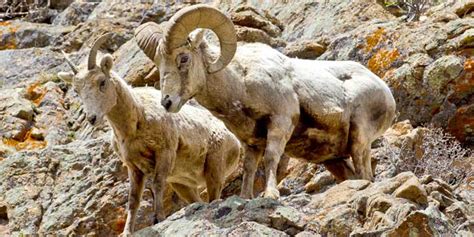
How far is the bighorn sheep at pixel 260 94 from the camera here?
1023cm

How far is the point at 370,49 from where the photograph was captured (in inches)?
690

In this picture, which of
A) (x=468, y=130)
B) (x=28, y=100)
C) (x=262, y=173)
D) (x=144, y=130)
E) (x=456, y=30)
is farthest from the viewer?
(x=28, y=100)

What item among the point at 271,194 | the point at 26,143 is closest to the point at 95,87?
the point at 271,194

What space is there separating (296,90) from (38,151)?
6.32 metres

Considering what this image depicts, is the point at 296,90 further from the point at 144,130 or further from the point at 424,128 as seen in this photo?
the point at 424,128

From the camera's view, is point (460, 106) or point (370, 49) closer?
point (460, 106)

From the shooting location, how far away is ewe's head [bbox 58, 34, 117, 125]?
1158 centimetres

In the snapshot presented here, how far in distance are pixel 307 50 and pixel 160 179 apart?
24.9 feet

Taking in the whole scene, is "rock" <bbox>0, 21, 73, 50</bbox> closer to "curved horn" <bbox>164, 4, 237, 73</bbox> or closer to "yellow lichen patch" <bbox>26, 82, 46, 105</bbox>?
"yellow lichen patch" <bbox>26, 82, 46, 105</bbox>

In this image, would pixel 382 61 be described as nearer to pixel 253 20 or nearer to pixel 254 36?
pixel 254 36

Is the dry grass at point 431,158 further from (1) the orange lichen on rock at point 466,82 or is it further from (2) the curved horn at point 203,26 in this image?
(2) the curved horn at point 203,26

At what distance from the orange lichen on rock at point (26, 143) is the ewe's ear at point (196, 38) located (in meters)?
8.06

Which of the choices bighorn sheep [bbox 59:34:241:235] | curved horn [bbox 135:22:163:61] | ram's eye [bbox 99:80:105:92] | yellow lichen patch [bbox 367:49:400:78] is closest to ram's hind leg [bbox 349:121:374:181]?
bighorn sheep [bbox 59:34:241:235]

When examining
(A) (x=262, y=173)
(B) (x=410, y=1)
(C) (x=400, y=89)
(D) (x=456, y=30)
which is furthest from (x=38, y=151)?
(B) (x=410, y=1)
